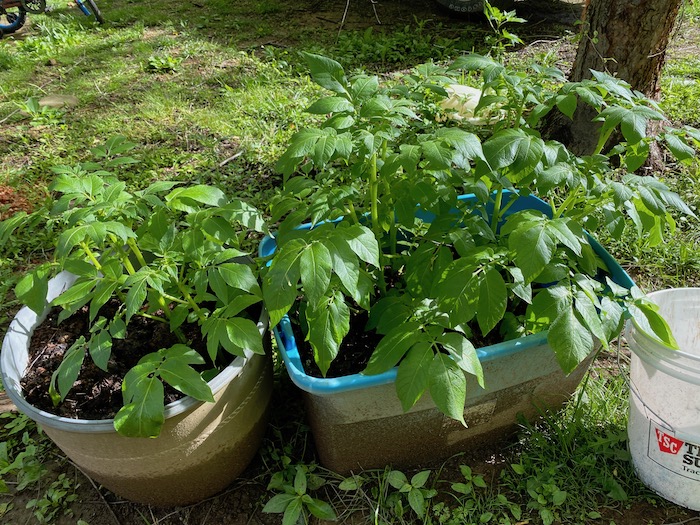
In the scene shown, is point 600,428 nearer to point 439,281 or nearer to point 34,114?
point 439,281

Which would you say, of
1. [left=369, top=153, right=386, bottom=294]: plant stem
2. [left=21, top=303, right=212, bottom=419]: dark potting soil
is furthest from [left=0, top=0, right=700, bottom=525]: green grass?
[left=369, top=153, right=386, bottom=294]: plant stem

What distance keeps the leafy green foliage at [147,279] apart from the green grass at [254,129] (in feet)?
1.97

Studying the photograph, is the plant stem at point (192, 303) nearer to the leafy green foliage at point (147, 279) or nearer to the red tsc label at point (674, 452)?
the leafy green foliage at point (147, 279)

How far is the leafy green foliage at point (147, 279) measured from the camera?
127 cm

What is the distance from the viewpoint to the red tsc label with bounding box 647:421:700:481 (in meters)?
1.50

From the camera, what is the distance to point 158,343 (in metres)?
1.66

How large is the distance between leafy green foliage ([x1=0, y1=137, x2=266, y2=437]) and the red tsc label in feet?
3.70

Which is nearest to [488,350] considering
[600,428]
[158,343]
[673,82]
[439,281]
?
[439,281]

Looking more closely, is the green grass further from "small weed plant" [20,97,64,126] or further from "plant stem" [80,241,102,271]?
"plant stem" [80,241,102,271]

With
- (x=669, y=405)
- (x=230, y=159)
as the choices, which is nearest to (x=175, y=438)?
(x=669, y=405)

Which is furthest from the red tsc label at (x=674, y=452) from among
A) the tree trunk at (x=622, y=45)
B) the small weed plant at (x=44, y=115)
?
the small weed plant at (x=44, y=115)

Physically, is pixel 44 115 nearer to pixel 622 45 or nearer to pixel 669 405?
pixel 622 45

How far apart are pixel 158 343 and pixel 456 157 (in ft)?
3.38

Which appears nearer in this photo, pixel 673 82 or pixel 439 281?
pixel 439 281
